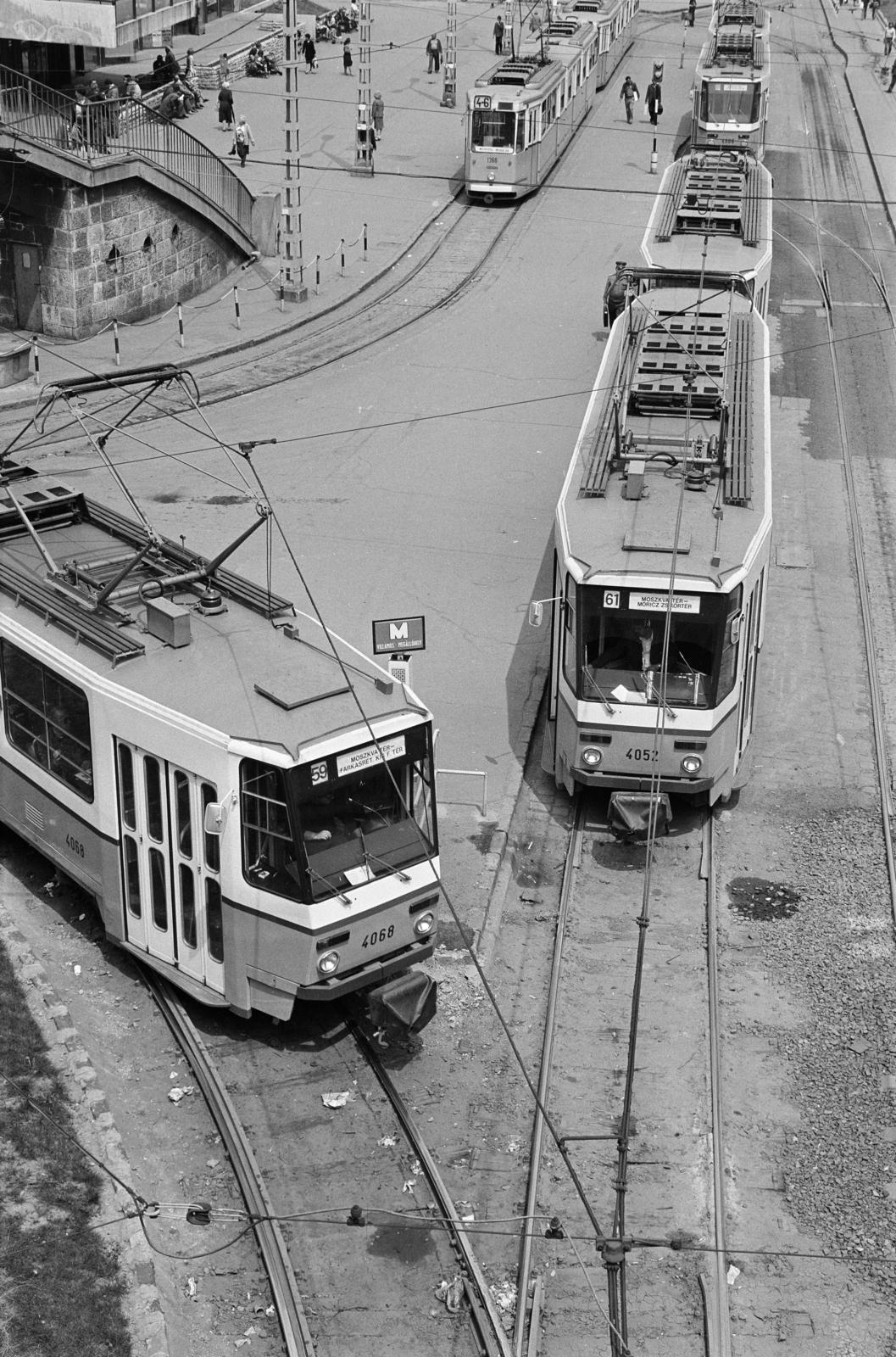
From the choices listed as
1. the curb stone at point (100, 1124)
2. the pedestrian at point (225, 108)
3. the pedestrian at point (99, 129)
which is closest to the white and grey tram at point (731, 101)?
the pedestrian at point (225, 108)

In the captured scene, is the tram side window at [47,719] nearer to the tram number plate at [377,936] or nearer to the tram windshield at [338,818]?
the tram windshield at [338,818]

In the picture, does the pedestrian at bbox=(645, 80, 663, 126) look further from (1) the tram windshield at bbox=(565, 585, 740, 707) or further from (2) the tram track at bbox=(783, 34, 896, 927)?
(1) the tram windshield at bbox=(565, 585, 740, 707)

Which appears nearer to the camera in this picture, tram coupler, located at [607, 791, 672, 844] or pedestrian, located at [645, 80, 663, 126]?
tram coupler, located at [607, 791, 672, 844]

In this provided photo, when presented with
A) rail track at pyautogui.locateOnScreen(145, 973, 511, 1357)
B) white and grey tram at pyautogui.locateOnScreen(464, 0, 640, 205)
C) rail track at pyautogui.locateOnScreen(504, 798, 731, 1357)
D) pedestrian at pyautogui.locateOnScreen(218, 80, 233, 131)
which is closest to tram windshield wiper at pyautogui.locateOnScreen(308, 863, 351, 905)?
rail track at pyautogui.locateOnScreen(145, 973, 511, 1357)

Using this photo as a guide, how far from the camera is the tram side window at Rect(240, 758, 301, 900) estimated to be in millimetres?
11789

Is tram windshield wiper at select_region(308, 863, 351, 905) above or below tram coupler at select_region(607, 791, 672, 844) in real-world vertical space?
above

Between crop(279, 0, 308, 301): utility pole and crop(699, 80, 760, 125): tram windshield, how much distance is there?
43.1ft

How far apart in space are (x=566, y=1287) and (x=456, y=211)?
34660 millimetres

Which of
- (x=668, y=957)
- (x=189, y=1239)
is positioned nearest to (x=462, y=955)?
(x=668, y=957)

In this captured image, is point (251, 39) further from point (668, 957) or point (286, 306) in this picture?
point (668, 957)

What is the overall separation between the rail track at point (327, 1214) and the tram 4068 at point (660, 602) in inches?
156

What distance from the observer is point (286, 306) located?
34406mm

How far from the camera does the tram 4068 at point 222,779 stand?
39.1ft

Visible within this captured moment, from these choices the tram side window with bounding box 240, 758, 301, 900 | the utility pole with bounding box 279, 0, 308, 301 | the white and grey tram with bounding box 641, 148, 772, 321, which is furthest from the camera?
the utility pole with bounding box 279, 0, 308, 301
